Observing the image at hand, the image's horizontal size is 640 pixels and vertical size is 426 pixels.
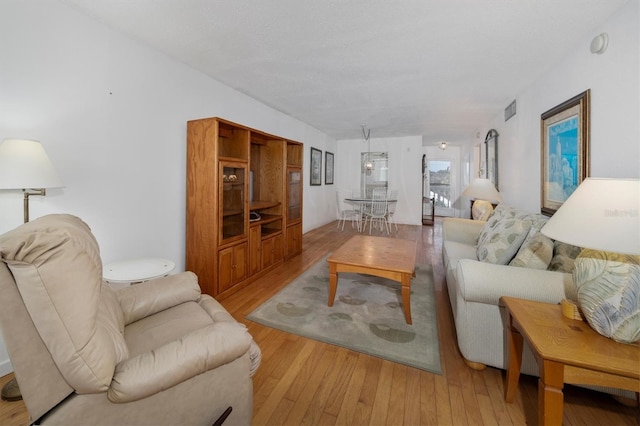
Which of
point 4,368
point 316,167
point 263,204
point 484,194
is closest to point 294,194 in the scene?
point 263,204

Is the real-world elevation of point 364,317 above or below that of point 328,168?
below

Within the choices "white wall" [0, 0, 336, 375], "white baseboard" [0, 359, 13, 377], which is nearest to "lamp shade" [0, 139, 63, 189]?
"white wall" [0, 0, 336, 375]

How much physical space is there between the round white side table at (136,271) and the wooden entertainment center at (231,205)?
599 mm

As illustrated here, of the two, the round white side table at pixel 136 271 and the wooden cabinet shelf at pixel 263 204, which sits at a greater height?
A: the wooden cabinet shelf at pixel 263 204

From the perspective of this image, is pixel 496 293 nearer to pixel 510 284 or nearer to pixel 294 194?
pixel 510 284

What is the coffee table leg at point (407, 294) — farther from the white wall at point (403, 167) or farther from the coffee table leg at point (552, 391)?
the white wall at point (403, 167)

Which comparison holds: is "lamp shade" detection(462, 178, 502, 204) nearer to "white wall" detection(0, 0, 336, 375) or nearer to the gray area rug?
the gray area rug

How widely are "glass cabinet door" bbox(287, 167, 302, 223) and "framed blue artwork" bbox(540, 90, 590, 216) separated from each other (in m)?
3.02

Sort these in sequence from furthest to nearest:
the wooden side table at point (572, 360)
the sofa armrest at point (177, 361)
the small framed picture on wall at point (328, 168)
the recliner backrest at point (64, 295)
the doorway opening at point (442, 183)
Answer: the doorway opening at point (442, 183) → the small framed picture on wall at point (328, 168) → the wooden side table at point (572, 360) → the sofa armrest at point (177, 361) → the recliner backrest at point (64, 295)

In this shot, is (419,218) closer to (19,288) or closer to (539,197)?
(539,197)

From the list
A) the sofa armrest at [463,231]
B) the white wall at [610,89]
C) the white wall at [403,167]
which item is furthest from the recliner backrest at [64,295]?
the white wall at [403,167]

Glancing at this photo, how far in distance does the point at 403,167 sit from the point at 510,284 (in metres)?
5.81

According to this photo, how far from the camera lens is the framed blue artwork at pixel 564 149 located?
6.94 feet

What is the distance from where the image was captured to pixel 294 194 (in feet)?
13.6
